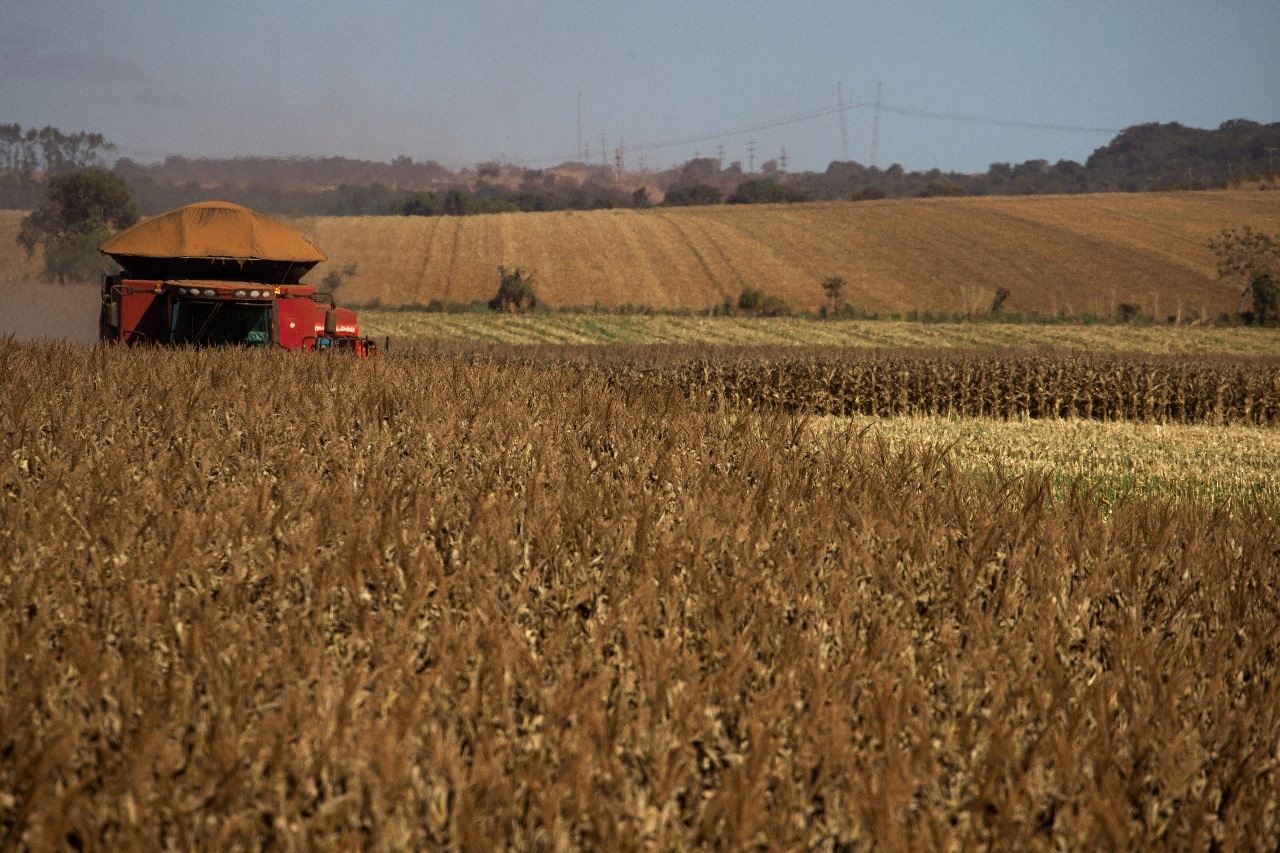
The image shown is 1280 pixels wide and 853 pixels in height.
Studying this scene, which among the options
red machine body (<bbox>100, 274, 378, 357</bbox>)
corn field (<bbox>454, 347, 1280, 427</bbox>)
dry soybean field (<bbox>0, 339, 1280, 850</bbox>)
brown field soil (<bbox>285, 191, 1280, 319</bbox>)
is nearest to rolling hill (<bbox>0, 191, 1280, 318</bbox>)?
brown field soil (<bbox>285, 191, 1280, 319</bbox>)

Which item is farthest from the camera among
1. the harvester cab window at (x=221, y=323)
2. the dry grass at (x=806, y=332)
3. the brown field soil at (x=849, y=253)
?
the brown field soil at (x=849, y=253)

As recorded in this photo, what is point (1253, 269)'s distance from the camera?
4725 cm

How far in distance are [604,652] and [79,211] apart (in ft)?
226

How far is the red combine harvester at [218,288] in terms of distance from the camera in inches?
471

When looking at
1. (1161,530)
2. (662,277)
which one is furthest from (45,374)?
(662,277)

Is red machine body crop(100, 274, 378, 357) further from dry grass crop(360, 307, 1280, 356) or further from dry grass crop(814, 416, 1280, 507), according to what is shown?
dry grass crop(360, 307, 1280, 356)

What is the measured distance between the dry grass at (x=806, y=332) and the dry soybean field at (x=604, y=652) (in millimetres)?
29284

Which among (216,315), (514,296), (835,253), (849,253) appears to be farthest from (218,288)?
(849,253)

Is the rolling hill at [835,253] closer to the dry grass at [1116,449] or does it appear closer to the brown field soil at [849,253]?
the brown field soil at [849,253]

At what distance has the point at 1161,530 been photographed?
15.2 ft

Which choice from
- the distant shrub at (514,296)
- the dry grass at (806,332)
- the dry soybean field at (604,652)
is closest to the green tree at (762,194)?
the distant shrub at (514,296)

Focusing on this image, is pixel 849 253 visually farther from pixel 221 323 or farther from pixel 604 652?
pixel 604 652

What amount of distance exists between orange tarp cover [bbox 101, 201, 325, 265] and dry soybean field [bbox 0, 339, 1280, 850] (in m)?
7.33

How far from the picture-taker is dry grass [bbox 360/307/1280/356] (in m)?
35.6
